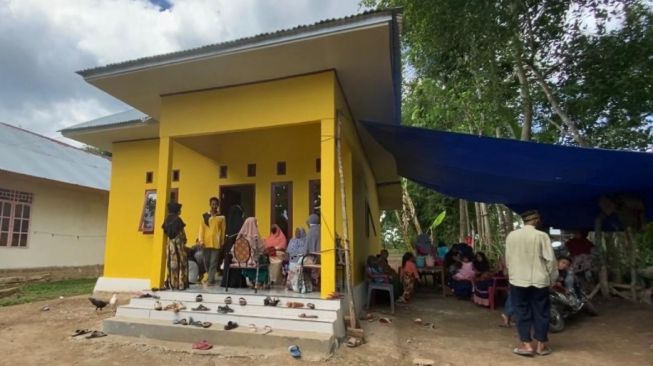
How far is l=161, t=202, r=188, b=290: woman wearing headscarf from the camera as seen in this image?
20.2ft

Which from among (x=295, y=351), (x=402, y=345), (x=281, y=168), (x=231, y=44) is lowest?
(x=402, y=345)

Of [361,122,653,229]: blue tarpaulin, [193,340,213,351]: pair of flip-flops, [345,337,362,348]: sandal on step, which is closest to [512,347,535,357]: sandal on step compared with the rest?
[345,337,362,348]: sandal on step

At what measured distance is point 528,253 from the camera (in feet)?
15.6

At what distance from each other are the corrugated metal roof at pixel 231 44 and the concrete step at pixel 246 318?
377 cm

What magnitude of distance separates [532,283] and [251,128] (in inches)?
180

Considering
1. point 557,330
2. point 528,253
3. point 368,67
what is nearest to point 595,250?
point 557,330

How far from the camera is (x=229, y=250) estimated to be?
275 inches

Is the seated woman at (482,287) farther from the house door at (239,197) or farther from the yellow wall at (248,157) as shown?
the house door at (239,197)

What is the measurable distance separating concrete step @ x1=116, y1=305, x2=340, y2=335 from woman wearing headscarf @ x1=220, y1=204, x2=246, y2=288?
33.5 inches

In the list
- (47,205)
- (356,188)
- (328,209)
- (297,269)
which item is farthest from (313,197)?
(47,205)

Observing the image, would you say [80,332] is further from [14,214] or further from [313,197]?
[14,214]

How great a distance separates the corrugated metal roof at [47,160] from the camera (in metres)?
11.9

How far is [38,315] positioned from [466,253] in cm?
909

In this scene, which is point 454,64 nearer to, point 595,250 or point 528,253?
point 595,250
